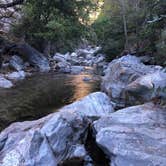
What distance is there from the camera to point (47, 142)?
5.10 m

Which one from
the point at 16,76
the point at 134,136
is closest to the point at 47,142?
the point at 134,136

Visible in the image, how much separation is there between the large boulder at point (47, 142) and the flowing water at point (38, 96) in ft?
7.24

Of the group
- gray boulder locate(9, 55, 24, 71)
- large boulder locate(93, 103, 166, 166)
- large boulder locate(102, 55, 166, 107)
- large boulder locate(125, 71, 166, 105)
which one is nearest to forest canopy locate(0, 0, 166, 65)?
gray boulder locate(9, 55, 24, 71)

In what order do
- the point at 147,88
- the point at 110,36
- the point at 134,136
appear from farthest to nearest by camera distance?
the point at 110,36 < the point at 147,88 < the point at 134,136

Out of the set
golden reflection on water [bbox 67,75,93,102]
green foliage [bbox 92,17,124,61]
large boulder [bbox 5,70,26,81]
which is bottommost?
golden reflection on water [bbox 67,75,93,102]

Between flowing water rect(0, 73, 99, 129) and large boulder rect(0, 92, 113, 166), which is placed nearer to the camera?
large boulder rect(0, 92, 113, 166)

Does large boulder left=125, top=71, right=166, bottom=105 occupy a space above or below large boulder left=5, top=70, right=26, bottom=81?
above

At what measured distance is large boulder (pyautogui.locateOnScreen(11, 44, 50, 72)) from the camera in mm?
20438

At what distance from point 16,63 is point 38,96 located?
8600 millimetres

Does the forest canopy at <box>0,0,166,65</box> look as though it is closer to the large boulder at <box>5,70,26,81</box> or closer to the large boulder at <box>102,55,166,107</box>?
the large boulder at <box>5,70,26,81</box>

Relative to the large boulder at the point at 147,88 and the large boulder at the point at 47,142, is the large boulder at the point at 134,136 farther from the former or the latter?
the large boulder at the point at 147,88

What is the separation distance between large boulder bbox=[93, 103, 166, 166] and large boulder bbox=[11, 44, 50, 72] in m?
14.7

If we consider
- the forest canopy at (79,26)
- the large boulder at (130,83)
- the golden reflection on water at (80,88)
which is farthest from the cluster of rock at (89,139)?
the forest canopy at (79,26)

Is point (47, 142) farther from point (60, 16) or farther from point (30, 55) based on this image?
point (30, 55)
